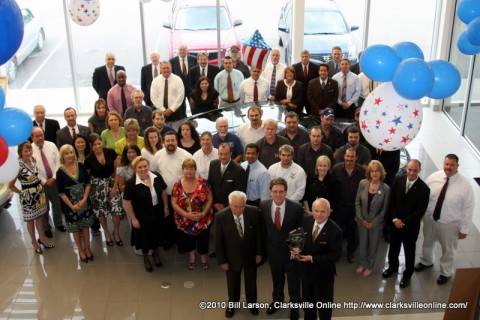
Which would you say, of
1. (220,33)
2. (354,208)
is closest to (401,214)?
(354,208)

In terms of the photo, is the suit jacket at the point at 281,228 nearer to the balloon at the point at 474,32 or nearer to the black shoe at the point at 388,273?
the black shoe at the point at 388,273

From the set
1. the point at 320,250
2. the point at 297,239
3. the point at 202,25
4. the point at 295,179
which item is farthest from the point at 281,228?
the point at 202,25

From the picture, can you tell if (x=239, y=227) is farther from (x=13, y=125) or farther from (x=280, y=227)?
(x=13, y=125)

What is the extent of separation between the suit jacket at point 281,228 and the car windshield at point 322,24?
6.35 m

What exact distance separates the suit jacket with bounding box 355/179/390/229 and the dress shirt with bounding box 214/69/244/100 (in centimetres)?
336

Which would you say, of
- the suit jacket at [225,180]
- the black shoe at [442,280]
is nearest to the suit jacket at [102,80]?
the suit jacket at [225,180]

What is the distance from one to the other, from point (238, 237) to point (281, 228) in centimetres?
41

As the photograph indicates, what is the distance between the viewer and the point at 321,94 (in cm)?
862

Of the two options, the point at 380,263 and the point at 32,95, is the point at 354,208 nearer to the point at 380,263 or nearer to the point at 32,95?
the point at 380,263

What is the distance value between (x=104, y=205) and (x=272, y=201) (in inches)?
91.6

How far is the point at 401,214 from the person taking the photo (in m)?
6.10

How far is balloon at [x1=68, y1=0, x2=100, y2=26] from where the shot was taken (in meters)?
8.84

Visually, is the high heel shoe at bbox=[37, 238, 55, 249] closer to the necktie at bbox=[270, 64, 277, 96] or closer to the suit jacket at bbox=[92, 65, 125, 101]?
the suit jacket at bbox=[92, 65, 125, 101]

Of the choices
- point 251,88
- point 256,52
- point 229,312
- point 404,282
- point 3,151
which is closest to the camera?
point 3,151
